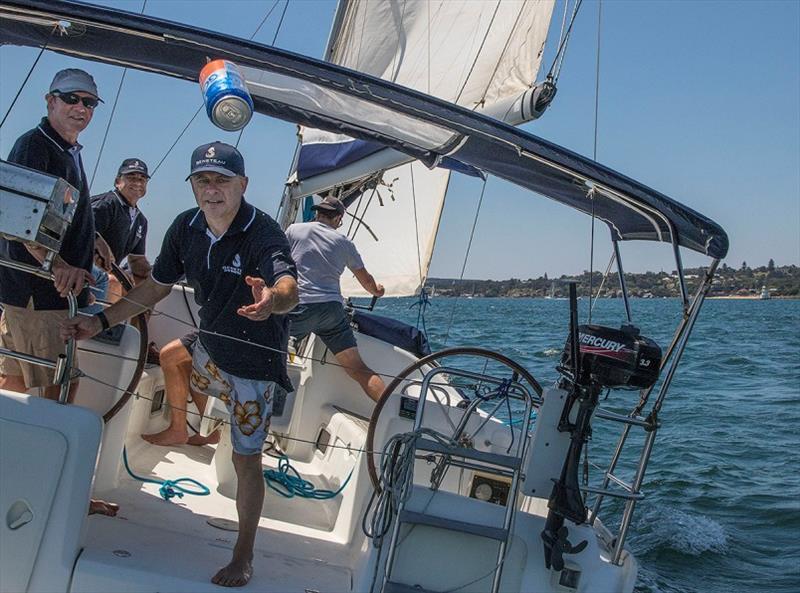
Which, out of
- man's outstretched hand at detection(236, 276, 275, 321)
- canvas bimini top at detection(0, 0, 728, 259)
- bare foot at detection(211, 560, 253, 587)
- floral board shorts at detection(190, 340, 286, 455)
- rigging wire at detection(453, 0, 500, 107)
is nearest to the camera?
man's outstretched hand at detection(236, 276, 275, 321)

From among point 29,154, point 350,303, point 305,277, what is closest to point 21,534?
point 29,154

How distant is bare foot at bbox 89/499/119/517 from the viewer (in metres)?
3.69

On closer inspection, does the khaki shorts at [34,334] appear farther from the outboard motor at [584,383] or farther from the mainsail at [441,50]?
the mainsail at [441,50]

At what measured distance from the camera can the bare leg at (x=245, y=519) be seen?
318 centimetres

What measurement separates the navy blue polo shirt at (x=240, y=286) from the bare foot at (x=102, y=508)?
89 cm

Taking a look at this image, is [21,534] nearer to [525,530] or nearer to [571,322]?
[525,530]

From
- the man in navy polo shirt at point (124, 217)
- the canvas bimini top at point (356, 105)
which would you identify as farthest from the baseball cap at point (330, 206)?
the canvas bimini top at point (356, 105)

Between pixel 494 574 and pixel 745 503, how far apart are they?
20.4 ft

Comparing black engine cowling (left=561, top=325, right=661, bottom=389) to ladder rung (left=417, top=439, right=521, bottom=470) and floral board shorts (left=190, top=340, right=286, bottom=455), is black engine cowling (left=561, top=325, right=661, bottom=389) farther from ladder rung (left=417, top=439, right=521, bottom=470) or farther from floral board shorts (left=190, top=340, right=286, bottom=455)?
floral board shorts (left=190, top=340, right=286, bottom=455)

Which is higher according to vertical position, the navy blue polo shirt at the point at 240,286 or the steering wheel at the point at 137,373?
the navy blue polo shirt at the point at 240,286

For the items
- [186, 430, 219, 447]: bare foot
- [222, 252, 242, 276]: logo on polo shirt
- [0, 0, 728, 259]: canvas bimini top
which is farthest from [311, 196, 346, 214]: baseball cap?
[222, 252, 242, 276]: logo on polo shirt

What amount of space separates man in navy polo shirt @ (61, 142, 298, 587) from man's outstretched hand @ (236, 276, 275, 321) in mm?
182

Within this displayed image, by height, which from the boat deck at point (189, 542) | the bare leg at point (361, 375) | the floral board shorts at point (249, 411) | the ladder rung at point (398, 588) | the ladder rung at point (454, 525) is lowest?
the boat deck at point (189, 542)

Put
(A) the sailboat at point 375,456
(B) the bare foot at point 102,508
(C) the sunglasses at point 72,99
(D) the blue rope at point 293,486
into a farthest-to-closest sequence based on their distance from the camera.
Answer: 1. (D) the blue rope at point 293,486
2. (B) the bare foot at point 102,508
3. (C) the sunglasses at point 72,99
4. (A) the sailboat at point 375,456
